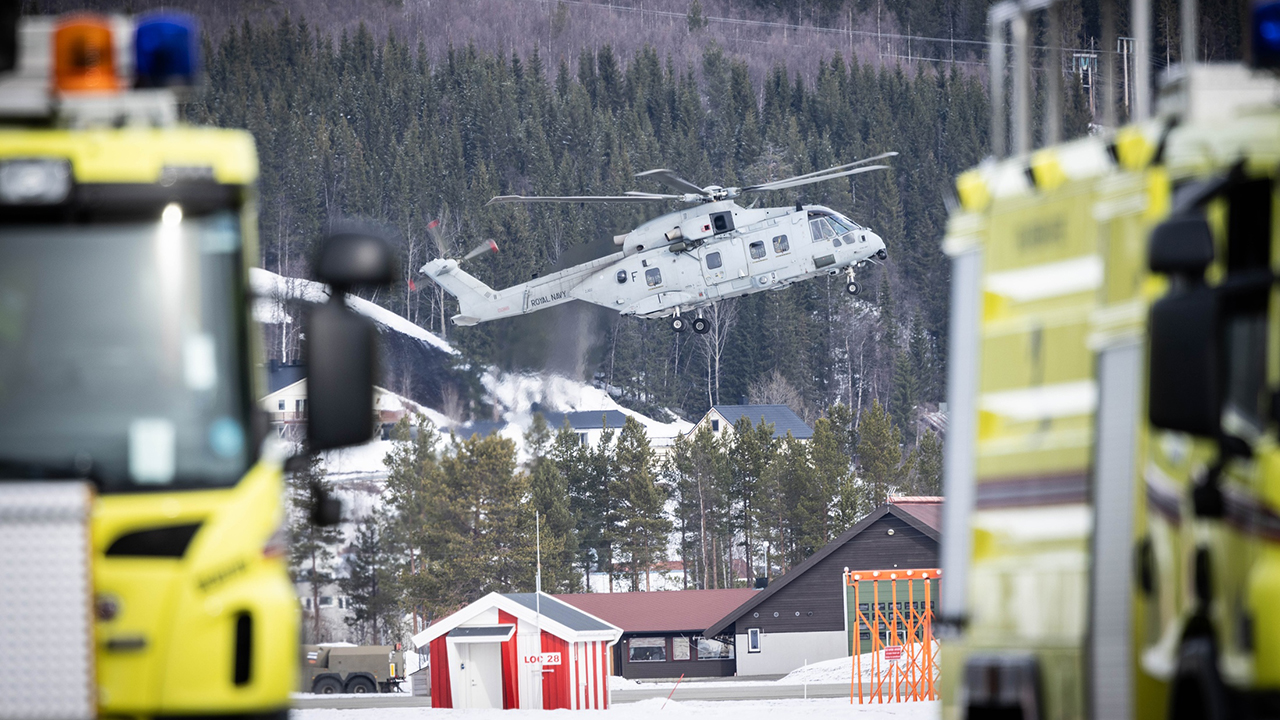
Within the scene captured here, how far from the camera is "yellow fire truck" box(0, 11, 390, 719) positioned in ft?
16.0

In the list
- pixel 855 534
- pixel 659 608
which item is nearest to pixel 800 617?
pixel 855 534

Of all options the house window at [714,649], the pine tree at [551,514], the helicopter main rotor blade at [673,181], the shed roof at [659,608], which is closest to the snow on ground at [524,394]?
the pine tree at [551,514]

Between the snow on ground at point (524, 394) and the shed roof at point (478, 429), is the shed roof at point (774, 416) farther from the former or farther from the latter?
the shed roof at point (478, 429)

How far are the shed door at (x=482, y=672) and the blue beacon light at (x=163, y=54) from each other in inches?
1494

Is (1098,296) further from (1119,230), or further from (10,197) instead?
(10,197)

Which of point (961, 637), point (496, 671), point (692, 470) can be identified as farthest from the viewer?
point (692, 470)

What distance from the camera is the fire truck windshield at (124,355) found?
201 inches

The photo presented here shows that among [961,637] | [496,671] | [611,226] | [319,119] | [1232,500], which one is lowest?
[496,671]

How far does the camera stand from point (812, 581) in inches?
2680

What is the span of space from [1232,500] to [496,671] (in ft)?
128

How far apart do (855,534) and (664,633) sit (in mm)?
11272

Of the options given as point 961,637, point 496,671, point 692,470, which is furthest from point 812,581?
point 961,637

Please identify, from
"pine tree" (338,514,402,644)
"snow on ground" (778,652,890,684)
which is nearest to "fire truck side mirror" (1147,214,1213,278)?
"snow on ground" (778,652,890,684)

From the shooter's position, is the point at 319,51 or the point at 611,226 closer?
the point at 611,226
